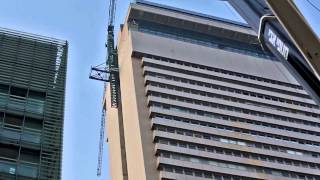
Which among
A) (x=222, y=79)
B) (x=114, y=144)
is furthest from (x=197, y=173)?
(x=114, y=144)

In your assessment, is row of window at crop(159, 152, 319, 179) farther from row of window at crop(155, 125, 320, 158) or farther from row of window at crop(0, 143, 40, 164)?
row of window at crop(0, 143, 40, 164)

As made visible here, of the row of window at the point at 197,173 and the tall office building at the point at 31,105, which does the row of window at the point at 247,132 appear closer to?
the row of window at the point at 197,173

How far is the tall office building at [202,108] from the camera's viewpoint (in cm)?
7888

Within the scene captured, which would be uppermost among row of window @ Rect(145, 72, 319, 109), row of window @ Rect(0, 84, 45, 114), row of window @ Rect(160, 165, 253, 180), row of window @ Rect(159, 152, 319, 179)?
row of window @ Rect(145, 72, 319, 109)

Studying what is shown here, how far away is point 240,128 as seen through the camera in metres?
87.4

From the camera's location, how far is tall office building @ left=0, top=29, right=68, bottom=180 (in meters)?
38.3

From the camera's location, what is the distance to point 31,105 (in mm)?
42469

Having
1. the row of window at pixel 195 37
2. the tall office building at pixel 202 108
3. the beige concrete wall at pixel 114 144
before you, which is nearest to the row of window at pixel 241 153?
the tall office building at pixel 202 108

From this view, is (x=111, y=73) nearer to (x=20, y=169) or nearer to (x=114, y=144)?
(x=114, y=144)

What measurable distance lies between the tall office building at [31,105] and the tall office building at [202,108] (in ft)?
95.7

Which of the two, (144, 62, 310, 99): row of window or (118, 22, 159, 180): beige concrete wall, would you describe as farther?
(144, 62, 310, 99): row of window

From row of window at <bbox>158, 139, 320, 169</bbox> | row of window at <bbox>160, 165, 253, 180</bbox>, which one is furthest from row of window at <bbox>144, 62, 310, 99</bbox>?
row of window at <bbox>160, 165, 253, 180</bbox>

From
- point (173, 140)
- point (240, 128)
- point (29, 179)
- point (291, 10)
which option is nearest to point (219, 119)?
point (240, 128)

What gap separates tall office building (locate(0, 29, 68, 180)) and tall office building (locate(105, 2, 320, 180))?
29165 millimetres
